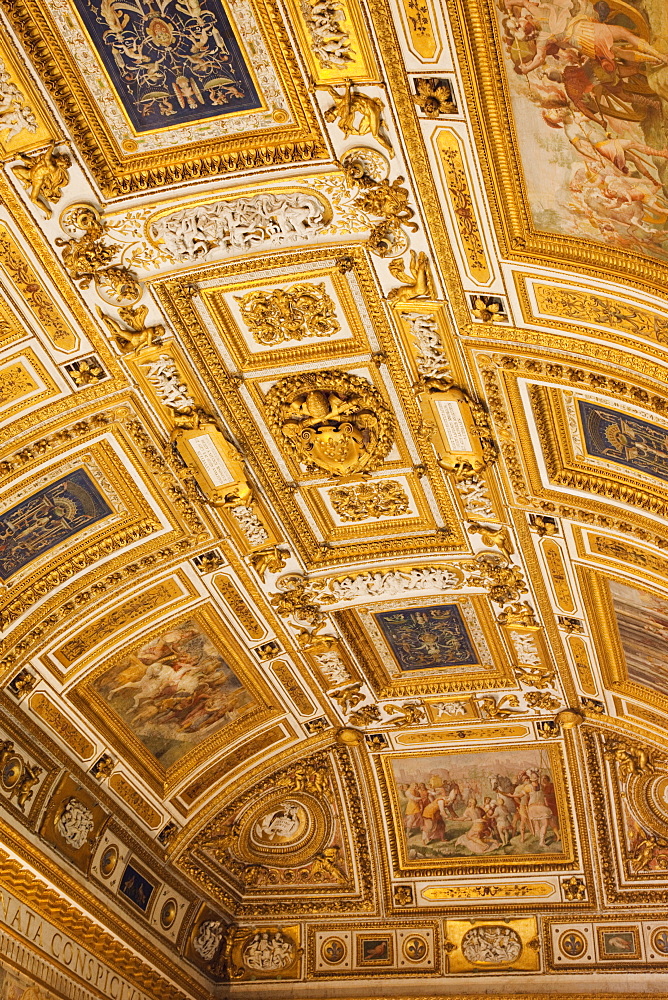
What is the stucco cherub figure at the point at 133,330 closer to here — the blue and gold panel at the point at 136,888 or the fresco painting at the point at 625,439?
the fresco painting at the point at 625,439

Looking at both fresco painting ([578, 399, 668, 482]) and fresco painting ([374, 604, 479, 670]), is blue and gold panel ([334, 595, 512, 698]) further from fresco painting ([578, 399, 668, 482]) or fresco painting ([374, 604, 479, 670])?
fresco painting ([578, 399, 668, 482])

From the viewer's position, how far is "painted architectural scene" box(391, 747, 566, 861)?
18922 mm

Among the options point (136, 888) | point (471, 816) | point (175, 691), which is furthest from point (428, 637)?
point (136, 888)

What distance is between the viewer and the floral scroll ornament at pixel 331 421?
12383 mm

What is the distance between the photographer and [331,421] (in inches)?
504

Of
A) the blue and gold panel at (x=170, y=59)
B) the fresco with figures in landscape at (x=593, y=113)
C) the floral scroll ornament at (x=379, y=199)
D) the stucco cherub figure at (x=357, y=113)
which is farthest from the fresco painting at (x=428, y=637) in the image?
the blue and gold panel at (x=170, y=59)

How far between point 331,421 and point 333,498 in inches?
61.0

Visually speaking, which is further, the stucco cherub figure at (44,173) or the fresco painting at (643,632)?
the fresco painting at (643,632)

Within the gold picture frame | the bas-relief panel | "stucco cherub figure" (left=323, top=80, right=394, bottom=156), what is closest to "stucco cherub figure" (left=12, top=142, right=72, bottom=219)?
"stucco cherub figure" (left=323, top=80, right=394, bottom=156)

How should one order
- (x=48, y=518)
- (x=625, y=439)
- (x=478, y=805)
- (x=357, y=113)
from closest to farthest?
(x=357, y=113) < (x=625, y=439) < (x=48, y=518) < (x=478, y=805)

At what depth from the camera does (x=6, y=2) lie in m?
8.57

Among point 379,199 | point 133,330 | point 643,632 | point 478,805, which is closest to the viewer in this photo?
point 379,199

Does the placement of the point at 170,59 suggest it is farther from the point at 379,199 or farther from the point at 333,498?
the point at 333,498

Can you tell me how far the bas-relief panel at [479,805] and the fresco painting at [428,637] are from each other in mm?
2706
